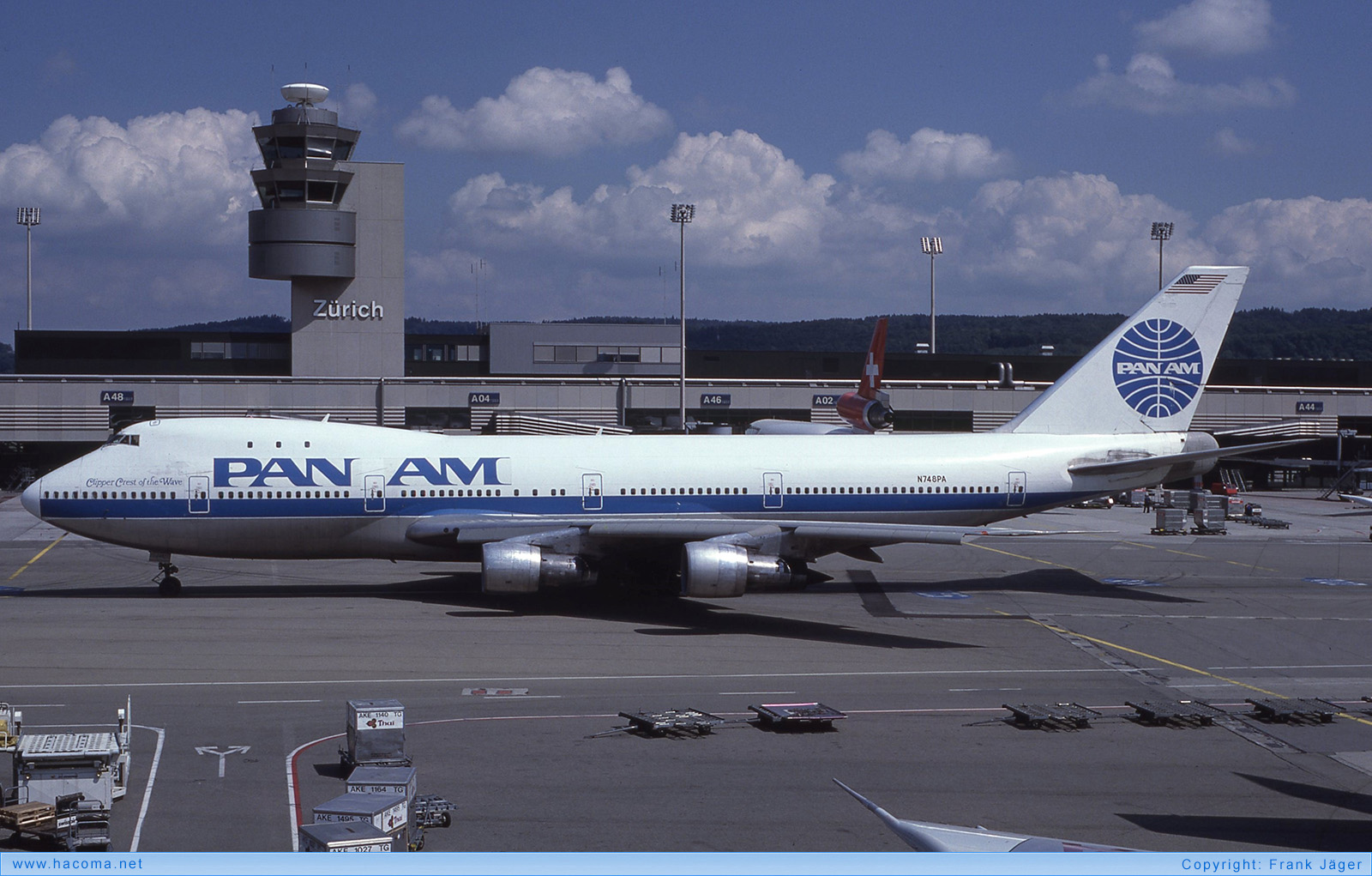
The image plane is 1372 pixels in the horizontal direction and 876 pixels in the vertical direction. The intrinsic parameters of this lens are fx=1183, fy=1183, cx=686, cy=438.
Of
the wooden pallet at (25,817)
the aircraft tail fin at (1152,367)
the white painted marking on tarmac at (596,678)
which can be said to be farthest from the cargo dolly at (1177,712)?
the wooden pallet at (25,817)

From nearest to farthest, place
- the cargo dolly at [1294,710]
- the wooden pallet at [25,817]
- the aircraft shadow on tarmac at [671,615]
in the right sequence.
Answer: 1. the wooden pallet at [25,817]
2. the cargo dolly at [1294,710]
3. the aircraft shadow on tarmac at [671,615]

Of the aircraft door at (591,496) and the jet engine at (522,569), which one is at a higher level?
the aircraft door at (591,496)

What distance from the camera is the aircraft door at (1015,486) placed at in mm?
38219

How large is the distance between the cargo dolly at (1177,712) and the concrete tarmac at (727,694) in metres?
0.29

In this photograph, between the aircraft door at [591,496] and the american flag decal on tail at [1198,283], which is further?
the american flag decal on tail at [1198,283]

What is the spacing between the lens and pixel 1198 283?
40.2 m

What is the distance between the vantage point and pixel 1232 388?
3489 inches

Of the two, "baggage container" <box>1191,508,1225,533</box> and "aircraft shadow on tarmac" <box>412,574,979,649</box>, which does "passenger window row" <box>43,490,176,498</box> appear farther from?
"baggage container" <box>1191,508,1225,533</box>

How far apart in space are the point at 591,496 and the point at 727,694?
1315 cm

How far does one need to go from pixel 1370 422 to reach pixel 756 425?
5705 cm

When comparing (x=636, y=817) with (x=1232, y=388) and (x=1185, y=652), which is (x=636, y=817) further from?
(x=1232, y=388)

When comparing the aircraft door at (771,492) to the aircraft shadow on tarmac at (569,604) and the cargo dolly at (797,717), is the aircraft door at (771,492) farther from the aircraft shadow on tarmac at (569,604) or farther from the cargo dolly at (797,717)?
the cargo dolly at (797,717)

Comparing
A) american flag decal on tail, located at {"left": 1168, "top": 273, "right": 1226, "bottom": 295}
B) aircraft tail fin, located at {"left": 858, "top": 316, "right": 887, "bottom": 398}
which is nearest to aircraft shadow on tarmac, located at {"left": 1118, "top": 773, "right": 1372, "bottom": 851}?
american flag decal on tail, located at {"left": 1168, "top": 273, "right": 1226, "bottom": 295}

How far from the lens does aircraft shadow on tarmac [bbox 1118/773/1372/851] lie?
51.5 feet
